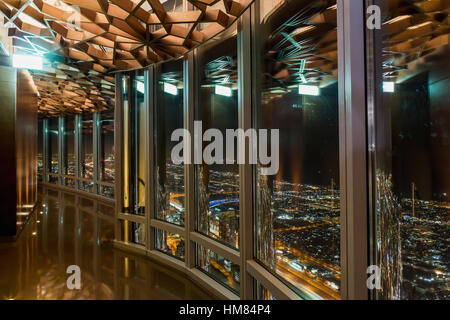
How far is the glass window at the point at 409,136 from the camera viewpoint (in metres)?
1.89

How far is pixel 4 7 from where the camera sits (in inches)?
138

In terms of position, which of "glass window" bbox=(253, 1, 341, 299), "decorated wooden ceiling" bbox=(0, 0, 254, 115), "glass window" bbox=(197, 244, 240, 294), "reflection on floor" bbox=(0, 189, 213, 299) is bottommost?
"reflection on floor" bbox=(0, 189, 213, 299)

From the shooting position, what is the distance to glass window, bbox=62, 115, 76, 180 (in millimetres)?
14000

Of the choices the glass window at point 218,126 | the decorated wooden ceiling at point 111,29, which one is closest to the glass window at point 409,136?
the decorated wooden ceiling at point 111,29

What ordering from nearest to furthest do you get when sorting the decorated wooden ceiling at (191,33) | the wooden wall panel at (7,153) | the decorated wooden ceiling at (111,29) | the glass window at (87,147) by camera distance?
the decorated wooden ceiling at (191,33) → the decorated wooden ceiling at (111,29) → the wooden wall panel at (7,153) → the glass window at (87,147)

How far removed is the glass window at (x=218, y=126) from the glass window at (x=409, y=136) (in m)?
2.05

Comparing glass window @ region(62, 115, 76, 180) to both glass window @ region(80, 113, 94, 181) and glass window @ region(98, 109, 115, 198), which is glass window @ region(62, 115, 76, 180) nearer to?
glass window @ region(80, 113, 94, 181)

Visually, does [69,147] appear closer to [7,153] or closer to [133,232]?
[7,153]

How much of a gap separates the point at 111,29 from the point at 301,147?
11.0 ft

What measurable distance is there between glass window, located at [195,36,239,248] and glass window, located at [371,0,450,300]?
6.72 feet

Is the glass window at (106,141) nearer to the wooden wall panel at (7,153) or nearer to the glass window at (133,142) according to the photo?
the wooden wall panel at (7,153)

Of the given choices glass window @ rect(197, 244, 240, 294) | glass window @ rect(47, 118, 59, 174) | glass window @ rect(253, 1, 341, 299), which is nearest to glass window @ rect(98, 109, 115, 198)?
glass window @ rect(47, 118, 59, 174)

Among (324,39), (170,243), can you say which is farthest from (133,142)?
(324,39)
